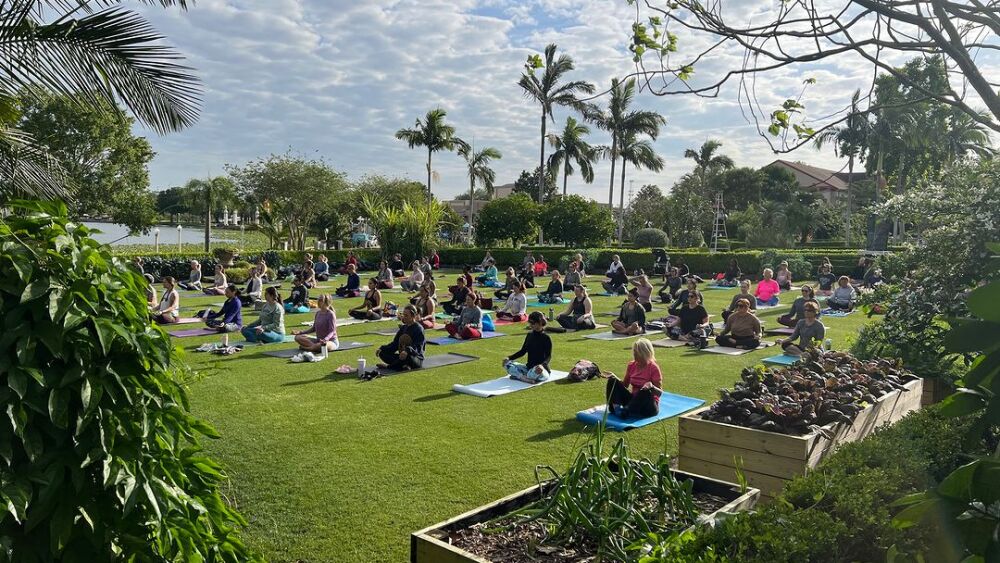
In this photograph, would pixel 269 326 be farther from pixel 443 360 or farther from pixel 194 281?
pixel 194 281

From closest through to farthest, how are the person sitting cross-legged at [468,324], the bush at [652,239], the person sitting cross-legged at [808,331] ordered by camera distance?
the person sitting cross-legged at [808,331] → the person sitting cross-legged at [468,324] → the bush at [652,239]

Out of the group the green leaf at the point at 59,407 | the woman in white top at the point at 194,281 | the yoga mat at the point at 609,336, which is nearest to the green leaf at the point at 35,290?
the green leaf at the point at 59,407

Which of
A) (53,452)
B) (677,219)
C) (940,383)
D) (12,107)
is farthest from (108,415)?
(677,219)

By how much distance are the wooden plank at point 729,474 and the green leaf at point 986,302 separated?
4.86m

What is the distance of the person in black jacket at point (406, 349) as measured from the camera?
1132cm

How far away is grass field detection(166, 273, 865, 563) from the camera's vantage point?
213 inches

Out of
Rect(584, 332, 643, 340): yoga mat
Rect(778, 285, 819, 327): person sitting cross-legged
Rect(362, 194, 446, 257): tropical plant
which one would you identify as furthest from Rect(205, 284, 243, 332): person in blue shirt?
Rect(362, 194, 446, 257): tropical plant

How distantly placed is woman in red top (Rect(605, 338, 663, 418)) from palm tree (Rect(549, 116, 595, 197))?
40.0m

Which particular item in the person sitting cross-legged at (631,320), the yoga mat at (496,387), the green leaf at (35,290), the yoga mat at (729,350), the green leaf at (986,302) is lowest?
the yoga mat at (496,387)

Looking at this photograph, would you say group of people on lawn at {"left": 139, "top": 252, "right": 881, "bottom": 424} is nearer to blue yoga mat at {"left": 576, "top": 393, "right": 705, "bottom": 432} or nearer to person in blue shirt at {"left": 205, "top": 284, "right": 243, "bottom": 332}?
person in blue shirt at {"left": 205, "top": 284, "right": 243, "bottom": 332}

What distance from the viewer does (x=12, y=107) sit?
6543 millimetres

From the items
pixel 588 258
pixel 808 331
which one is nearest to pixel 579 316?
pixel 808 331

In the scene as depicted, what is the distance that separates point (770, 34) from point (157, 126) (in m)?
5.43

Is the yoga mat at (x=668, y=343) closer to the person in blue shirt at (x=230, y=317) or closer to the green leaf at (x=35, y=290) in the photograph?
the person in blue shirt at (x=230, y=317)
